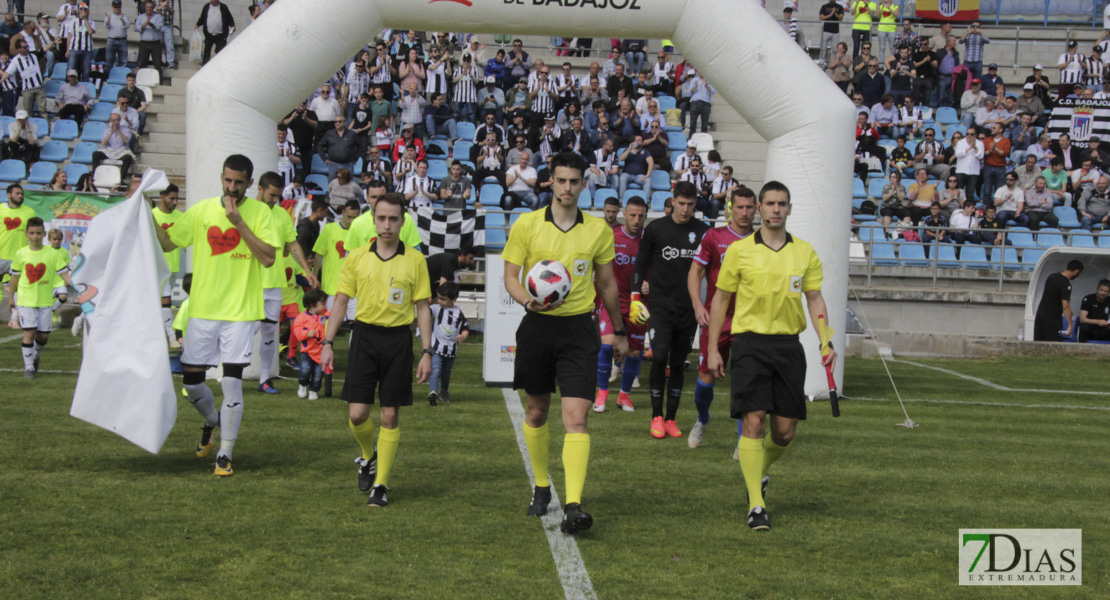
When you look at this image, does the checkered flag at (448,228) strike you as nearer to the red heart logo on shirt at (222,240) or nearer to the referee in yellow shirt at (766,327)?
the red heart logo on shirt at (222,240)

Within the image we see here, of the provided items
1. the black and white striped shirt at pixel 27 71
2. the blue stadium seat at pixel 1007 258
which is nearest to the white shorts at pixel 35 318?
the black and white striped shirt at pixel 27 71

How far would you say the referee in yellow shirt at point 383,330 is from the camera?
676 centimetres

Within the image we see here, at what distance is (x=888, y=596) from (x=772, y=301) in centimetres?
190

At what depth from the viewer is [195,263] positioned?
7.51 metres

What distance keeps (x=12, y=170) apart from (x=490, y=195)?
8.33 metres

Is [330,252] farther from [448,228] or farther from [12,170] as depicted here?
[12,170]

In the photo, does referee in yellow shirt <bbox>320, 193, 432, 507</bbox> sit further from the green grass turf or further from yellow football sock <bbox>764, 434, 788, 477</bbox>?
yellow football sock <bbox>764, 434, 788, 477</bbox>

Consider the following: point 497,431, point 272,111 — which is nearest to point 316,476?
point 497,431

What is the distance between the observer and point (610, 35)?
11734 mm

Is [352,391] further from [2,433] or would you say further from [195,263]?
[2,433]

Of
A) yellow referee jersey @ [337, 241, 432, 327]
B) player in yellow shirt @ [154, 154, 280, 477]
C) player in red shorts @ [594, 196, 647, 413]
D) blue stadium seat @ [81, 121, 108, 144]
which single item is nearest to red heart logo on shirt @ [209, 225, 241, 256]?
player in yellow shirt @ [154, 154, 280, 477]

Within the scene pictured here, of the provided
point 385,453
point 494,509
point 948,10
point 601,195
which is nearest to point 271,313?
point 385,453

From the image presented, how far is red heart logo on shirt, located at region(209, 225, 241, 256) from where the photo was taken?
294 inches

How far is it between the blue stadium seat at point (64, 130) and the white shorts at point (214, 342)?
15.2 m
